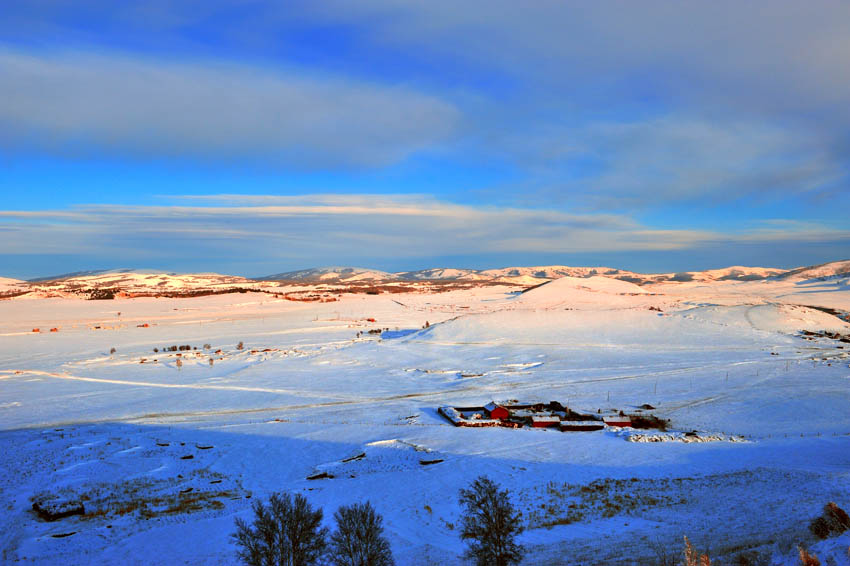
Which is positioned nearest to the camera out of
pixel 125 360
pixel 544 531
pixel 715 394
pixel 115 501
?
pixel 544 531

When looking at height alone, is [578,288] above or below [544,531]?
above

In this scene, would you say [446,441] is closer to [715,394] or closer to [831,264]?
[715,394]

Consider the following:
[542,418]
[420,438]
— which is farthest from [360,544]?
[542,418]

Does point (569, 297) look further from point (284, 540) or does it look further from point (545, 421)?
point (284, 540)

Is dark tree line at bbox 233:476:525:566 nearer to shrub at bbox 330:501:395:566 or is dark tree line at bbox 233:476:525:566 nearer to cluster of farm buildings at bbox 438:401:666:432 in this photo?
shrub at bbox 330:501:395:566

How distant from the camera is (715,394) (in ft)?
103

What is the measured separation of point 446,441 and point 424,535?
8507mm

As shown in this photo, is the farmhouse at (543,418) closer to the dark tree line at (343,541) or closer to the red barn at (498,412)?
the red barn at (498,412)

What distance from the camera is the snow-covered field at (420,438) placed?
1412cm

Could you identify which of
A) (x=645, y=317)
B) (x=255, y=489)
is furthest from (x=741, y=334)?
(x=255, y=489)

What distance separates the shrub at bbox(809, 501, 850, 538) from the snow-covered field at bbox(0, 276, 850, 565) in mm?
342

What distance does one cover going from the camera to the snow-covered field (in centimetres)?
1412

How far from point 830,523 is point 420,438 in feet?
46.1

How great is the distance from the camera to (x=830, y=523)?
13094 millimetres
